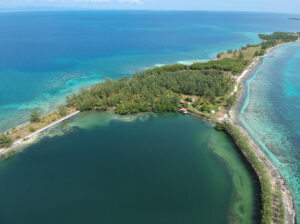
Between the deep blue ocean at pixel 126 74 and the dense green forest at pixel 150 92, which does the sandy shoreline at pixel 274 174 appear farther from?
the dense green forest at pixel 150 92


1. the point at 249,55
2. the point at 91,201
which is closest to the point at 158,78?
the point at 91,201

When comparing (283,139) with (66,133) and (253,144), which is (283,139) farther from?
(66,133)

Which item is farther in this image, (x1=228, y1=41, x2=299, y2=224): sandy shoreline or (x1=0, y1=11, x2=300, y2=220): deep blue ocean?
(x1=0, y1=11, x2=300, y2=220): deep blue ocean

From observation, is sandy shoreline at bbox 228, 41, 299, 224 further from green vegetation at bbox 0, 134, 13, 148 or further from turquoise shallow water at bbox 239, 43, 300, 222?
green vegetation at bbox 0, 134, 13, 148

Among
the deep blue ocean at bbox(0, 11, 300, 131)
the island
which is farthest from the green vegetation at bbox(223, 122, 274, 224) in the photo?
the deep blue ocean at bbox(0, 11, 300, 131)

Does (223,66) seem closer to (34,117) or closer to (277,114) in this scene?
(277,114)

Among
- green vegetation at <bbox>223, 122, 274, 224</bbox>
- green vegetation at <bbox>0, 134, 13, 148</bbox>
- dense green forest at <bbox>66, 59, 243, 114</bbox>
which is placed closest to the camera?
green vegetation at <bbox>223, 122, 274, 224</bbox>
